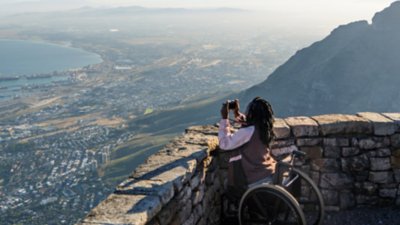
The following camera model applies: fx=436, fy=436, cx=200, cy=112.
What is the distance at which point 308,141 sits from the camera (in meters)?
6.75

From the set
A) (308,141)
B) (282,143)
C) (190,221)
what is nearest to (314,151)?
(308,141)

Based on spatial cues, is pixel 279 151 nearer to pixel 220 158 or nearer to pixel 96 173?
pixel 220 158

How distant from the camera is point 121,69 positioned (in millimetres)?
190625

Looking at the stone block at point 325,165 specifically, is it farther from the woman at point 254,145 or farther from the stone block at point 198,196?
the stone block at point 198,196

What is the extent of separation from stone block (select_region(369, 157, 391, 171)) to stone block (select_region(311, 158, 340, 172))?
0.53m

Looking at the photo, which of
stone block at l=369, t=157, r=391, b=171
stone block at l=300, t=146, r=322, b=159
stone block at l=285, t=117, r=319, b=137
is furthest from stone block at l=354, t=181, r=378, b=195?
stone block at l=285, t=117, r=319, b=137

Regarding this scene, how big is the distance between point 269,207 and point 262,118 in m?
1.07

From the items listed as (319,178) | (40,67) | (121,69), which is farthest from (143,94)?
(319,178)

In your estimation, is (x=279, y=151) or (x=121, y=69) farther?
(x=121, y=69)

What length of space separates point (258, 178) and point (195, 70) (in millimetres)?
186814

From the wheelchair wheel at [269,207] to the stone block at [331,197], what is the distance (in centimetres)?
158

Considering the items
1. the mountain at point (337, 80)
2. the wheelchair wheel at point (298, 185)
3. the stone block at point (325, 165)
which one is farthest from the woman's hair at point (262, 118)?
the mountain at point (337, 80)

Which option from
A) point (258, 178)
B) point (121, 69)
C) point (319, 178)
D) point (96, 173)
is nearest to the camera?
point (258, 178)

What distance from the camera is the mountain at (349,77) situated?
Result: 9112cm
